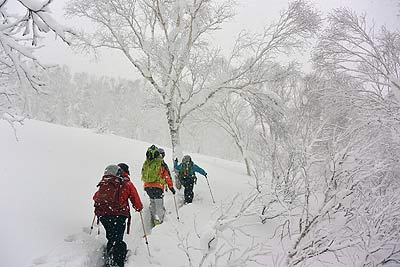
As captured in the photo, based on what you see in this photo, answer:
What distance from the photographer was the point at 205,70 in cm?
1293

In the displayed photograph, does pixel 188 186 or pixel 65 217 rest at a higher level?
pixel 188 186

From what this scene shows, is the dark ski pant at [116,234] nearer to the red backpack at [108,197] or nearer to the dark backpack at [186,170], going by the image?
the red backpack at [108,197]

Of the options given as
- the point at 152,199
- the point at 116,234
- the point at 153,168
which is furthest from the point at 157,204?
the point at 116,234

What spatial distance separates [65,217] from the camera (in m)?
6.45

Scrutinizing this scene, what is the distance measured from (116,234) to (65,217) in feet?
4.73

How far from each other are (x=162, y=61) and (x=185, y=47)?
3.30 feet

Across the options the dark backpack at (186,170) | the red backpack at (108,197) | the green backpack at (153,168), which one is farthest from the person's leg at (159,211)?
the red backpack at (108,197)

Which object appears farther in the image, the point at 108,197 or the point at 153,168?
the point at 153,168

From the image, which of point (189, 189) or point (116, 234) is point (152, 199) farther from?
point (116, 234)

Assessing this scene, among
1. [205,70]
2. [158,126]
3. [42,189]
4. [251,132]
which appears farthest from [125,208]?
[158,126]

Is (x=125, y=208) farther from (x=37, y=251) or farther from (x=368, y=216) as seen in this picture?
(x=368, y=216)

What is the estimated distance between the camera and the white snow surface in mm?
5102

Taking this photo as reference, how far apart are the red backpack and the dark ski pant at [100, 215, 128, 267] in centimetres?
11

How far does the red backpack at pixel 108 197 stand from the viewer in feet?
18.3
